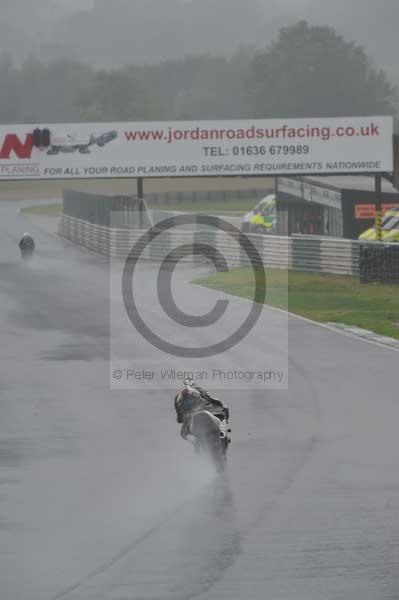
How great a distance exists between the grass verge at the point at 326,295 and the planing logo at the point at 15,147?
9107 millimetres

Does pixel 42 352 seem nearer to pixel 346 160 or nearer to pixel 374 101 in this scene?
pixel 346 160

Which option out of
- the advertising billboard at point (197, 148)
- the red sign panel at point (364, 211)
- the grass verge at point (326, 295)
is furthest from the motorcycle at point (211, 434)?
the red sign panel at point (364, 211)

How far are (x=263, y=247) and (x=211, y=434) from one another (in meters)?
26.4

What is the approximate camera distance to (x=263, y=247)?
131 feet

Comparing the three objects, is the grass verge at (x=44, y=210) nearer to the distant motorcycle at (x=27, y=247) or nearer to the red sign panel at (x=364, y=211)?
the distant motorcycle at (x=27, y=247)

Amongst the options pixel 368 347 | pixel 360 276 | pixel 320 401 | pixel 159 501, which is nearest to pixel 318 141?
pixel 360 276

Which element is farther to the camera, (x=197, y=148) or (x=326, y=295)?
(x=197, y=148)

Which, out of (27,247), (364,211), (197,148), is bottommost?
(27,247)

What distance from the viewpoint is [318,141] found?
4466 centimetres

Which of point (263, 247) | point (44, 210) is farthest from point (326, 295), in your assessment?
Answer: point (44, 210)

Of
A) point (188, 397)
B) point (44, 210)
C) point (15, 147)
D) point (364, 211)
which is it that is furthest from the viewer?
point (44, 210)

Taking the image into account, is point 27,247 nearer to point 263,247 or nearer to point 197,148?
point 197,148

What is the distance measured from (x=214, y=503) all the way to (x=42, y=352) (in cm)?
1133

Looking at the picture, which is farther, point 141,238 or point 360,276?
point 141,238
